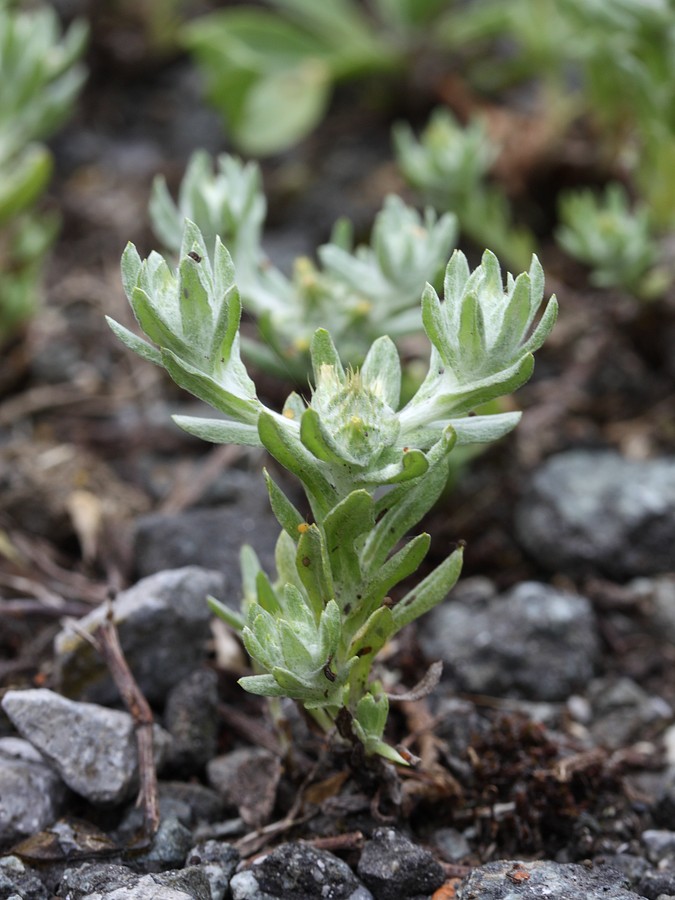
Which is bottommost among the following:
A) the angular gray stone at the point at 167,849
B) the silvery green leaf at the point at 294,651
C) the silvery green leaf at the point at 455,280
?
the angular gray stone at the point at 167,849

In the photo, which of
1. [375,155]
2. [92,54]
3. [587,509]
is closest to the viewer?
[587,509]

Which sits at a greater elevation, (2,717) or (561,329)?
(2,717)

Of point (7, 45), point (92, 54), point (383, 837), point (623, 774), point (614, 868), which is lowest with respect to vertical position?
point (623, 774)

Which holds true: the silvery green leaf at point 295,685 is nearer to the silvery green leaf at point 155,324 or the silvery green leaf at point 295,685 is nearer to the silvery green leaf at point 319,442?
the silvery green leaf at point 319,442

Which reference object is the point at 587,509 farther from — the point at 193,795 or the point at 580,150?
the point at 580,150

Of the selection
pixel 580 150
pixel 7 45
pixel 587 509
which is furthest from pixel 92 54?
pixel 587 509

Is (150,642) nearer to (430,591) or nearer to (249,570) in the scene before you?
(249,570)

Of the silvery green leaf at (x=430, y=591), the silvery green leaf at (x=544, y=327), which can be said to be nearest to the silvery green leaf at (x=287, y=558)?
the silvery green leaf at (x=430, y=591)
